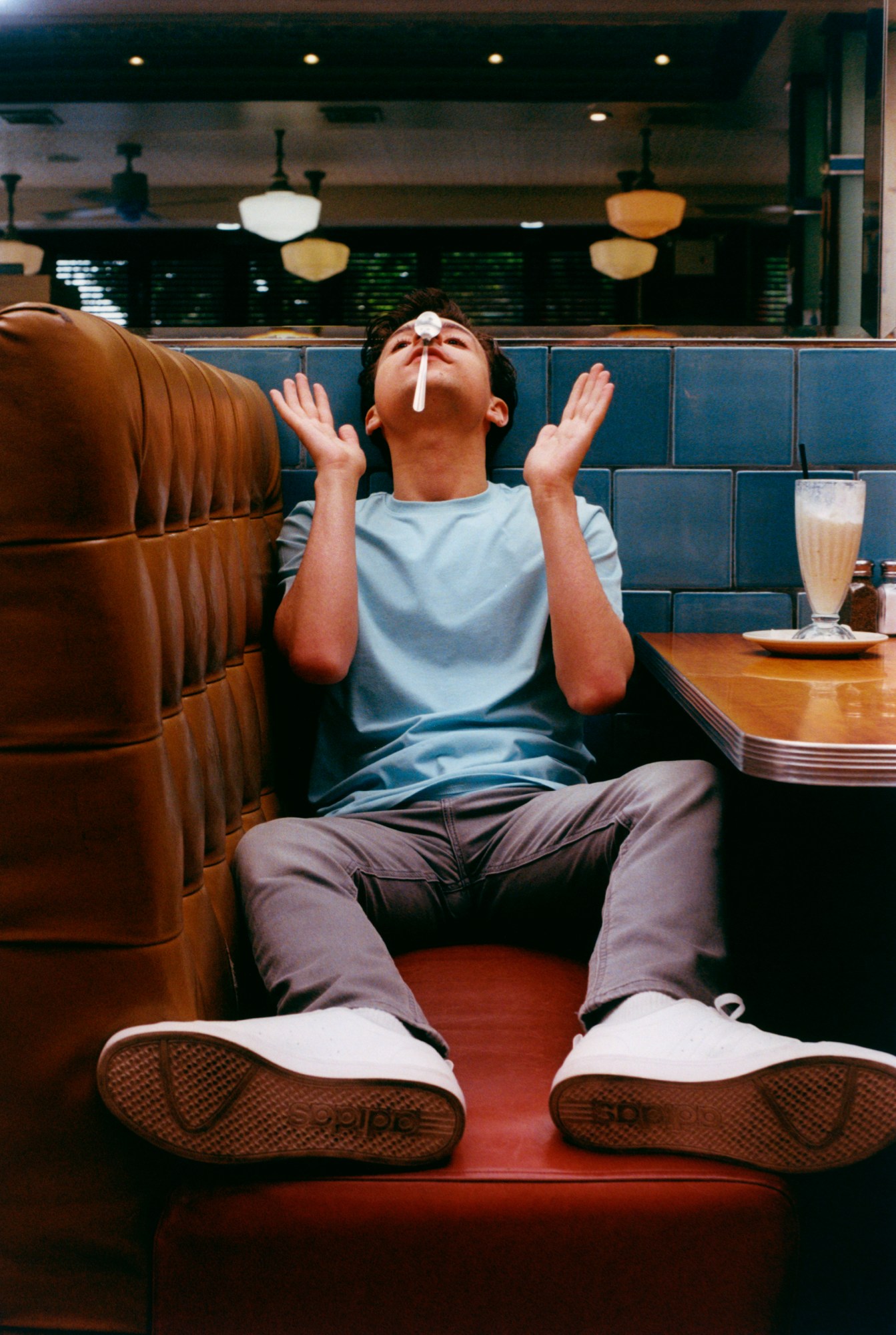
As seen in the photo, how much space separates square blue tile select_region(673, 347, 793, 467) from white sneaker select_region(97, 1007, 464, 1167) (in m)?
1.30

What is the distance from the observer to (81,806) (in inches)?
34.5

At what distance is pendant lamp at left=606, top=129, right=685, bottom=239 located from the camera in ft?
6.56

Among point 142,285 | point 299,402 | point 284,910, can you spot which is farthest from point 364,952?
point 142,285

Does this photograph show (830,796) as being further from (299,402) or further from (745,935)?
(299,402)

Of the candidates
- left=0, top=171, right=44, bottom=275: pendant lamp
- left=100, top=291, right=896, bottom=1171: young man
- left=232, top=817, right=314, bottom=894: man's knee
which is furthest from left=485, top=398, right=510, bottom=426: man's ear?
left=0, top=171, right=44, bottom=275: pendant lamp

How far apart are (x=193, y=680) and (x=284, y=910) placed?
0.25 meters

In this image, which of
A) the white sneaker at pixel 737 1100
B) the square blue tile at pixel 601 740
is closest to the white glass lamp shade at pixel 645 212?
the square blue tile at pixel 601 740

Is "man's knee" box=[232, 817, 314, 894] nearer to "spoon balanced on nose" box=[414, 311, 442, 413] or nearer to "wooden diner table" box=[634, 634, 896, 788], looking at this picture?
"wooden diner table" box=[634, 634, 896, 788]

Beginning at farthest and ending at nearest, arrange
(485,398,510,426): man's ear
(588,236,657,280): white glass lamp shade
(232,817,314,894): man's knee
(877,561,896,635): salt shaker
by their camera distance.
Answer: (588,236,657,280): white glass lamp shade, (485,398,510,426): man's ear, (877,561,896,635): salt shaker, (232,817,314,894): man's knee

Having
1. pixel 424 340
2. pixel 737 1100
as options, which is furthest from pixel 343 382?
pixel 737 1100

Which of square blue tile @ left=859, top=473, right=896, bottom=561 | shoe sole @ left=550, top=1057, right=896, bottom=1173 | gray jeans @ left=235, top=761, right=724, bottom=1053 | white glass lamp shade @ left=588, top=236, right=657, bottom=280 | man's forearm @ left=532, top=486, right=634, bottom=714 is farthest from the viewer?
white glass lamp shade @ left=588, top=236, right=657, bottom=280

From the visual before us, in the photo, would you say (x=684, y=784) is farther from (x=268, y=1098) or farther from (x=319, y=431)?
(x=319, y=431)

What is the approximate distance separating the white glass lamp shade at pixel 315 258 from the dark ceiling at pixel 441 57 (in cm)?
27

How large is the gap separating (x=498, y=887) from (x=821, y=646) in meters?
0.54
